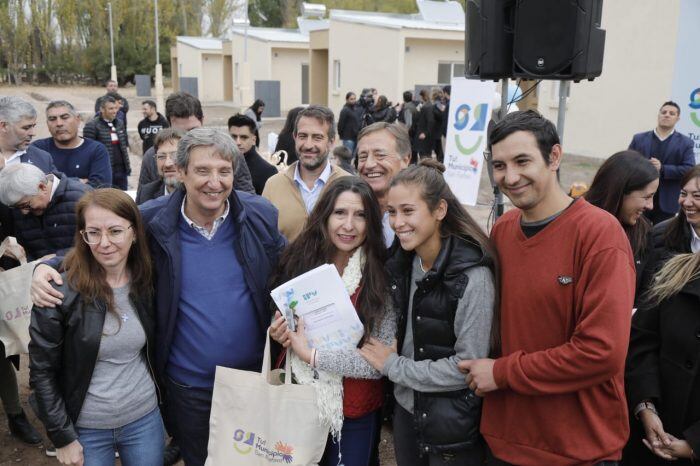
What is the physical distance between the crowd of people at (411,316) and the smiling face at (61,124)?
217 cm

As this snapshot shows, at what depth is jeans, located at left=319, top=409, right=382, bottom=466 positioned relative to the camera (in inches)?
104

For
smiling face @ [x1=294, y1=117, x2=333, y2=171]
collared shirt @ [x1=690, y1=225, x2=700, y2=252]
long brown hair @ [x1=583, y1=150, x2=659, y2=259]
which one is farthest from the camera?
smiling face @ [x1=294, y1=117, x2=333, y2=171]

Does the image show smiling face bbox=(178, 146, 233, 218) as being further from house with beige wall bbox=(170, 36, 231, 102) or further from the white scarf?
house with beige wall bbox=(170, 36, 231, 102)

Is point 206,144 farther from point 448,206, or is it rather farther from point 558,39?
point 558,39

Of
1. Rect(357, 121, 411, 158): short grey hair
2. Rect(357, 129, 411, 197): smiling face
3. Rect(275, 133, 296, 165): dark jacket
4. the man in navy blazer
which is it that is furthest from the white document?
Rect(275, 133, 296, 165): dark jacket

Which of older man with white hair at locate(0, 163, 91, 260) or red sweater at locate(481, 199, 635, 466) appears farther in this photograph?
older man with white hair at locate(0, 163, 91, 260)

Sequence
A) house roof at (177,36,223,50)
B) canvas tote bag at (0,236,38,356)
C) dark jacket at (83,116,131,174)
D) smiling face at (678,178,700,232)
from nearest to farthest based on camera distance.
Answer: smiling face at (678,178,700,232) < canvas tote bag at (0,236,38,356) < dark jacket at (83,116,131,174) < house roof at (177,36,223,50)

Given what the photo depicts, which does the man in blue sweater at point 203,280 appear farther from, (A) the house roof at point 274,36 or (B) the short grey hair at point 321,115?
(A) the house roof at point 274,36

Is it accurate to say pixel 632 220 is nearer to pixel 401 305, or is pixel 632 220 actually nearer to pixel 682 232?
pixel 682 232

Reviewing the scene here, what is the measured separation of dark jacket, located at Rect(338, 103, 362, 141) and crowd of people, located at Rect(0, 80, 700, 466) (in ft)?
38.5

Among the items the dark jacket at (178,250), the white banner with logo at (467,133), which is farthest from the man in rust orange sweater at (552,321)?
the white banner with logo at (467,133)

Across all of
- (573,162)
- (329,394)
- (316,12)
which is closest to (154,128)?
(329,394)

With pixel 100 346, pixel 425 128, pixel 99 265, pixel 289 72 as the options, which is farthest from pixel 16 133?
pixel 289 72

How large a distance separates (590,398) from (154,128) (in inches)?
348
